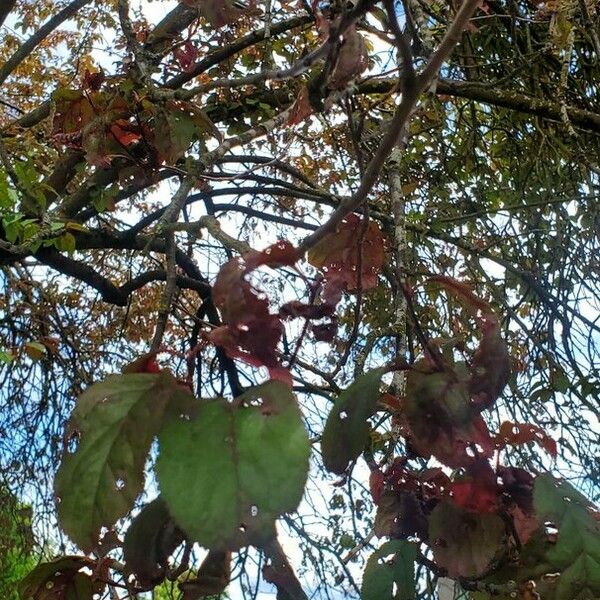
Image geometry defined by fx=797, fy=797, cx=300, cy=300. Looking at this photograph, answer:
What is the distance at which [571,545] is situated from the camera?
603mm

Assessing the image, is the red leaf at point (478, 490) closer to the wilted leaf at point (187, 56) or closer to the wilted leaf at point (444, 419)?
the wilted leaf at point (444, 419)

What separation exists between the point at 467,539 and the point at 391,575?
0.28ft

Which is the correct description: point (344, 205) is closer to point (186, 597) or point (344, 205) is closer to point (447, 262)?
point (186, 597)

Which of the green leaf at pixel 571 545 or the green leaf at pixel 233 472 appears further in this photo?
the green leaf at pixel 571 545

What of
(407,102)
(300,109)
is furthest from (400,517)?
(300,109)

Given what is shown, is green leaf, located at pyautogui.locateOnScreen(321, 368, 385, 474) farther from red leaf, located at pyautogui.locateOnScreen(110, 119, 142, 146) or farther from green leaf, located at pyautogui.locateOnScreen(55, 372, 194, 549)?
red leaf, located at pyautogui.locateOnScreen(110, 119, 142, 146)

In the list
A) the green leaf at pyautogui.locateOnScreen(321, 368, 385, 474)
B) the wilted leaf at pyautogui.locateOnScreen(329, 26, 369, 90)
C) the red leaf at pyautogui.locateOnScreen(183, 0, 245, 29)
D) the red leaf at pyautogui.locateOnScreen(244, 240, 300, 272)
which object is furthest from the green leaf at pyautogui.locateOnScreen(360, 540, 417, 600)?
the red leaf at pyautogui.locateOnScreen(183, 0, 245, 29)

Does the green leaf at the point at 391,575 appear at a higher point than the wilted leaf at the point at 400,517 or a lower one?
lower

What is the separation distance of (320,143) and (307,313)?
3297 millimetres

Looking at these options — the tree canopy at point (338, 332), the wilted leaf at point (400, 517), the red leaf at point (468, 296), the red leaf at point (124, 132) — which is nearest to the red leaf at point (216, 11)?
the tree canopy at point (338, 332)

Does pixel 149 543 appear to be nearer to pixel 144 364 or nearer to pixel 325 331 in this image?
pixel 144 364

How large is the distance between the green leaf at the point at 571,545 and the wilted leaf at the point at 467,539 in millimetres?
57

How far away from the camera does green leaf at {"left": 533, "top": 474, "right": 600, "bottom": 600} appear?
1.95 feet

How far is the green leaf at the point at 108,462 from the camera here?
538 mm
